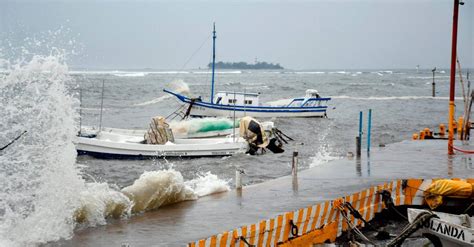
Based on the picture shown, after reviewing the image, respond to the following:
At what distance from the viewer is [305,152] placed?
30766mm

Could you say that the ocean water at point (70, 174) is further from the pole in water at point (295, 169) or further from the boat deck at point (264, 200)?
the pole in water at point (295, 169)

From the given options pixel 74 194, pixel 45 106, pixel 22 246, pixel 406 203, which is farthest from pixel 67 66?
pixel 406 203

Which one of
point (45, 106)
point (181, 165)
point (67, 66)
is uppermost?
point (67, 66)

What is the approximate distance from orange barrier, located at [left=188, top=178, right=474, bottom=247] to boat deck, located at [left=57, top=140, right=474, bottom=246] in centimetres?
81

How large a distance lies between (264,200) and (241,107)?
34.7 meters

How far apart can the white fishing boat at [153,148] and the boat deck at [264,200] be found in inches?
393

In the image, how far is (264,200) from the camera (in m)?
13.9

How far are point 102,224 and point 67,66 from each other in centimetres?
363

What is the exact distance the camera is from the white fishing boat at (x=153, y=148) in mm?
27328

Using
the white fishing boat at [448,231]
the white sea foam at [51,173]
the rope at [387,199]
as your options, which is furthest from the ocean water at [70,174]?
the white fishing boat at [448,231]

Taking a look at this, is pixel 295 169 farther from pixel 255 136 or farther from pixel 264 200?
pixel 255 136

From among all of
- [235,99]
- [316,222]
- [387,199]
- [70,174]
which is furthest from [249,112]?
[316,222]

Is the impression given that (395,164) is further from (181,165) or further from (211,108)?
(211,108)

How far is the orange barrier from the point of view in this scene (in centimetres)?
996
